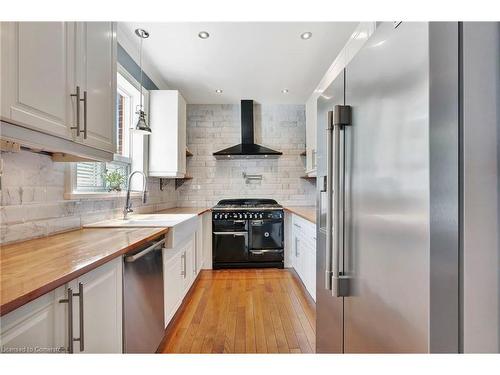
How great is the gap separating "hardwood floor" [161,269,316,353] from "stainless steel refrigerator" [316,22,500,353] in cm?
94

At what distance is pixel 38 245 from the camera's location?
4.01 ft

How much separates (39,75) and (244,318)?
2.24m

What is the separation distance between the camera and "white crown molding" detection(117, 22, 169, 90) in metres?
2.28

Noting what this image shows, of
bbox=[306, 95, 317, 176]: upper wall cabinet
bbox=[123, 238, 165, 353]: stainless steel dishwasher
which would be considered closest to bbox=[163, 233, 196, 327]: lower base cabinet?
bbox=[123, 238, 165, 353]: stainless steel dishwasher

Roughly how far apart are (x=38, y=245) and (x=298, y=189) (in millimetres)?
3599

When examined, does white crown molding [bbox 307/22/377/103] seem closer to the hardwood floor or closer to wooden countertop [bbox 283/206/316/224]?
wooden countertop [bbox 283/206/316/224]

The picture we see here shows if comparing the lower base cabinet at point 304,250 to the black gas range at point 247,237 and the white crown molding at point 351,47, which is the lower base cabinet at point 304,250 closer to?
the black gas range at point 247,237

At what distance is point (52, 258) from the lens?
1009mm

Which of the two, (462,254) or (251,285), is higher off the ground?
(462,254)

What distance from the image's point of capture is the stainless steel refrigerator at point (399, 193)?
0.60 m
